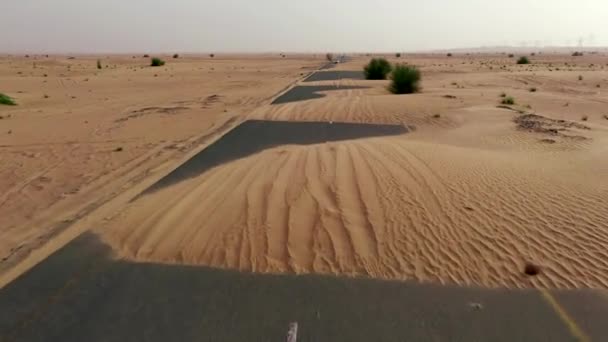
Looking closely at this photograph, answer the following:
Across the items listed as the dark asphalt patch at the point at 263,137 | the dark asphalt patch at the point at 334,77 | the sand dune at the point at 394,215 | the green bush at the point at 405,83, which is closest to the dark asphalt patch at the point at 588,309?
the sand dune at the point at 394,215

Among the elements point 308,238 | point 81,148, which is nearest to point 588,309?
point 308,238

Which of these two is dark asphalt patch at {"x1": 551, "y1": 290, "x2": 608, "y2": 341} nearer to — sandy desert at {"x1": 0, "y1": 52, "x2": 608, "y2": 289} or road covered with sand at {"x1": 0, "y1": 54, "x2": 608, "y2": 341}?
road covered with sand at {"x1": 0, "y1": 54, "x2": 608, "y2": 341}

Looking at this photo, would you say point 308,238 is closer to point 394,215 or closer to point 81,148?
point 394,215

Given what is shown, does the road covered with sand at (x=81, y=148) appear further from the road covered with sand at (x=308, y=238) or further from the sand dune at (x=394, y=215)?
the sand dune at (x=394, y=215)

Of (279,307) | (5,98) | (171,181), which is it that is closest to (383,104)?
(171,181)

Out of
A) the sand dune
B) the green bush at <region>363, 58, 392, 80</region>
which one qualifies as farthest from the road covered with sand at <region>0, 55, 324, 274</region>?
the green bush at <region>363, 58, 392, 80</region>

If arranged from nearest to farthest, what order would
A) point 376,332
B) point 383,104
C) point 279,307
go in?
point 376,332 < point 279,307 < point 383,104

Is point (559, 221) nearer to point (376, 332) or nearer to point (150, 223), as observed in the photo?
point (376, 332)
